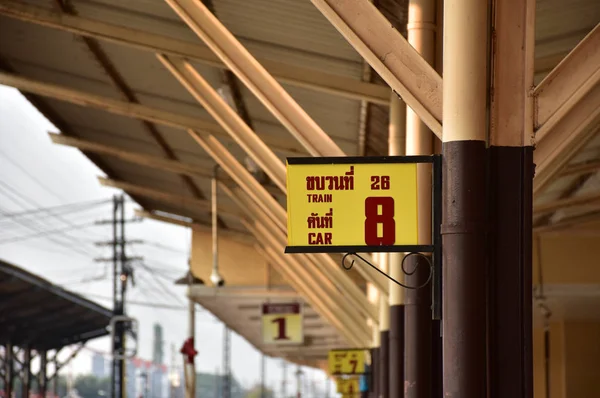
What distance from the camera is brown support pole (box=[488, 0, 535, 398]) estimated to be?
7.39m

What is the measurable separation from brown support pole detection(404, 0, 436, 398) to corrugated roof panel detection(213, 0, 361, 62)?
8.50 feet

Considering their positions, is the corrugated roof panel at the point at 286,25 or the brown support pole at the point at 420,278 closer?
the brown support pole at the point at 420,278

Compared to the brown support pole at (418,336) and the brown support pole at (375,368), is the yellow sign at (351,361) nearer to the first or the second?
the brown support pole at (375,368)

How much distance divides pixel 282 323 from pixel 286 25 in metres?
20.0

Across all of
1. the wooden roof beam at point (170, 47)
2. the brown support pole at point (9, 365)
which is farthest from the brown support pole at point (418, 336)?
the brown support pole at point (9, 365)

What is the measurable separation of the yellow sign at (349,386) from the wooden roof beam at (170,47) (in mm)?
18666

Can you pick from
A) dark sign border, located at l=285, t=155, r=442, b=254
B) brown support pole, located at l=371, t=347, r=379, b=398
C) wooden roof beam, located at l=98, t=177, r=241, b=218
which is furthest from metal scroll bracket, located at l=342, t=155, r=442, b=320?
wooden roof beam, located at l=98, t=177, r=241, b=218

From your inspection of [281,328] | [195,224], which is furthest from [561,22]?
[195,224]

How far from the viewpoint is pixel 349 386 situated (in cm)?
3484

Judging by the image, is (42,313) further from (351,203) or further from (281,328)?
(351,203)

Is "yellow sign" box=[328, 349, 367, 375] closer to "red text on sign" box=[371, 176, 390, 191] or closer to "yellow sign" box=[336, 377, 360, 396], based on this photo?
"yellow sign" box=[336, 377, 360, 396]

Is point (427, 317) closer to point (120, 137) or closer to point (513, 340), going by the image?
point (513, 340)

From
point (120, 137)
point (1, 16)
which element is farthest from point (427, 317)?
point (120, 137)

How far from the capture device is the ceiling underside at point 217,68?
14867 millimetres
